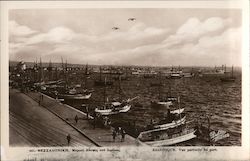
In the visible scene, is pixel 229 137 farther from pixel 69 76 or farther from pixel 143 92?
pixel 69 76

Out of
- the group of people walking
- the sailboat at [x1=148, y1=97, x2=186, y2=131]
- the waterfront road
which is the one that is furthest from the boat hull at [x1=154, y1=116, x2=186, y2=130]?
the waterfront road

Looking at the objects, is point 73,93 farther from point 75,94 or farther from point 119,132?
point 119,132

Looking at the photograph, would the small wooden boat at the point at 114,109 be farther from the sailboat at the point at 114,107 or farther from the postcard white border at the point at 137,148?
the postcard white border at the point at 137,148

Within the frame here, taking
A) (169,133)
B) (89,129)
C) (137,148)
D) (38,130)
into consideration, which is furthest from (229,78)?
(38,130)

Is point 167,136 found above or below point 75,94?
below

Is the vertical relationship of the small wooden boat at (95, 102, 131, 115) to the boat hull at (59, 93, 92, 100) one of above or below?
below

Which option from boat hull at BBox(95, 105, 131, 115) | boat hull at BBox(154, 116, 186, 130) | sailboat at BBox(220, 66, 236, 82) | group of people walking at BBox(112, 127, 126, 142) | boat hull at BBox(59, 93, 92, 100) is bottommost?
group of people walking at BBox(112, 127, 126, 142)

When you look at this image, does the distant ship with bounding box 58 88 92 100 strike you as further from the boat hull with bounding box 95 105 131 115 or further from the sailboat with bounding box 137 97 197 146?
the sailboat with bounding box 137 97 197 146

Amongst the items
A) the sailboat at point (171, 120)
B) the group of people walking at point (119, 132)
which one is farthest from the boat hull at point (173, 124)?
the group of people walking at point (119, 132)
